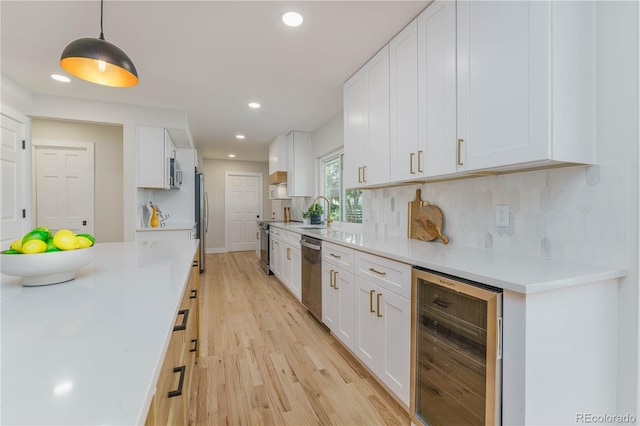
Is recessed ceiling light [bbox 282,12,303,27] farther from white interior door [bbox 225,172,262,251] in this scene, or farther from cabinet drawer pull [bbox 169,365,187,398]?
white interior door [bbox 225,172,262,251]

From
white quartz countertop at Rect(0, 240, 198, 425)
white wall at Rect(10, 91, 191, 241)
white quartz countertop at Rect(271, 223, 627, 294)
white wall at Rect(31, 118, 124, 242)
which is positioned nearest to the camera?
white quartz countertop at Rect(0, 240, 198, 425)

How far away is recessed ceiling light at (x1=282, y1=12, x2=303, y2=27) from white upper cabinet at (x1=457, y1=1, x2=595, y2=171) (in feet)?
3.57

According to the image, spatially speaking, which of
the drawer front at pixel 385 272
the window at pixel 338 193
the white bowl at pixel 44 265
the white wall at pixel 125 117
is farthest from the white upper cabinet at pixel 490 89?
the white wall at pixel 125 117

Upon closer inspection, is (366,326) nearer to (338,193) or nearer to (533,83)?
(533,83)

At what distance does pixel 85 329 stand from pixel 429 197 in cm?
218

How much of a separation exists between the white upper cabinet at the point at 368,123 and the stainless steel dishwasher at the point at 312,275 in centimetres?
72

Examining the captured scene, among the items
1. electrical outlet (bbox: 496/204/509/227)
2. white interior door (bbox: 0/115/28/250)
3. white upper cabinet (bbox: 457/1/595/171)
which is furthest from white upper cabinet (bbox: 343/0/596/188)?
white interior door (bbox: 0/115/28/250)

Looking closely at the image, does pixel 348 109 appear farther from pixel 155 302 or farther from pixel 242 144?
pixel 242 144

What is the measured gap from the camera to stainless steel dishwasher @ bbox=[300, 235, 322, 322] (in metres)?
2.77

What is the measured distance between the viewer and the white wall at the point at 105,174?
170 inches

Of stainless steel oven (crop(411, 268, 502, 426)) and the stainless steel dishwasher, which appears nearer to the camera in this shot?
stainless steel oven (crop(411, 268, 502, 426))

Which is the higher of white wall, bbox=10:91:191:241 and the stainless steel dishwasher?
white wall, bbox=10:91:191:241

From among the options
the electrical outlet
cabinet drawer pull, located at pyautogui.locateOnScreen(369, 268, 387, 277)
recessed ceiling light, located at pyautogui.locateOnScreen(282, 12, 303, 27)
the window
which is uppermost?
recessed ceiling light, located at pyautogui.locateOnScreen(282, 12, 303, 27)

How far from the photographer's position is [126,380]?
0.48 m
